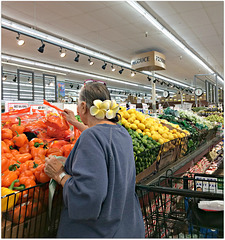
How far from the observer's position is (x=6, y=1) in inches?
205

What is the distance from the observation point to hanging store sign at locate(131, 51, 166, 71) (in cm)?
838

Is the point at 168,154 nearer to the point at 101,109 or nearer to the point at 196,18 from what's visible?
the point at 101,109

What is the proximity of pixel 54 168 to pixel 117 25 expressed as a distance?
244 inches

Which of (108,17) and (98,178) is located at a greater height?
(108,17)

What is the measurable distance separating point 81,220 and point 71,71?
505 inches

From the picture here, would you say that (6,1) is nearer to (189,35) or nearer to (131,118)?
(131,118)

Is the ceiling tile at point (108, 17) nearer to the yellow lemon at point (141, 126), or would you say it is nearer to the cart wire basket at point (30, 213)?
the yellow lemon at point (141, 126)

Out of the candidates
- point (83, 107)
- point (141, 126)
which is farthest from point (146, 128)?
point (83, 107)

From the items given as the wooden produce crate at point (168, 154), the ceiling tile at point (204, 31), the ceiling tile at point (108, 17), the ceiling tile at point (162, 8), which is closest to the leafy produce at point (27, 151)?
the wooden produce crate at point (168, 154)

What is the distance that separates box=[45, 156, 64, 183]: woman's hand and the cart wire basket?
11 cm

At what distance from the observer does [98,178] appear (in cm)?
98

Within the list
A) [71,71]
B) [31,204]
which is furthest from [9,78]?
[31,204]

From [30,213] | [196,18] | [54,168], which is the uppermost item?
[196,18]

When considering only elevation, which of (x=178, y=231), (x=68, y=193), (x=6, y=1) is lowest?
(x=178, y=231)
